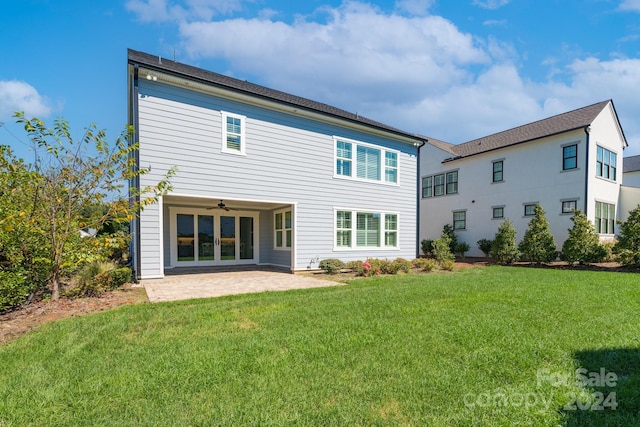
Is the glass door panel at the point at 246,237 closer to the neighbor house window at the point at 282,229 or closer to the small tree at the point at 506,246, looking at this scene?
the neighbor house window at the point at 282,229

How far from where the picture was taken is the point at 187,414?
2.49 metres

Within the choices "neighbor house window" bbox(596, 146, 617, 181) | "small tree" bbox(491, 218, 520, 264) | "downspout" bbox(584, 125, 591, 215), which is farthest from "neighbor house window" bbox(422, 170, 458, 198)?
"neighbor house window" bbox(596, 146, 617, 181)

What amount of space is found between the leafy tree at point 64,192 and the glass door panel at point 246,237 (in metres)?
6.23

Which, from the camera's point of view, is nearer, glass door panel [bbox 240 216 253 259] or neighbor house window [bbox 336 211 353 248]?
neighbor house window [bbox 336 211 353 248]

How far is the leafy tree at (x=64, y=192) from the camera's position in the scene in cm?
630

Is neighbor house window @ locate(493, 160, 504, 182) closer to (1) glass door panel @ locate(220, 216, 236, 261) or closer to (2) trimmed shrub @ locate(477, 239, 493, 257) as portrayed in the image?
(2) trimmed shrub @ locate(477, 239, 493, 257)

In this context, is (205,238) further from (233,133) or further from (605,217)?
(605,217)

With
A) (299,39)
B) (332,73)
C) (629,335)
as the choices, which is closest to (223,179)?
(299,39)

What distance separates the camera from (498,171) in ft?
65.0

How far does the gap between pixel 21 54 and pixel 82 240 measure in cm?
694

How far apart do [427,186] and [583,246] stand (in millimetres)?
11881

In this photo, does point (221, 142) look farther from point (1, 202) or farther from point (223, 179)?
point (1, 202)

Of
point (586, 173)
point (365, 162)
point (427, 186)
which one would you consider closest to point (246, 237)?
point (365, 162)

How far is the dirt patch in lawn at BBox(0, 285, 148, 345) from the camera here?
16.0 ft
